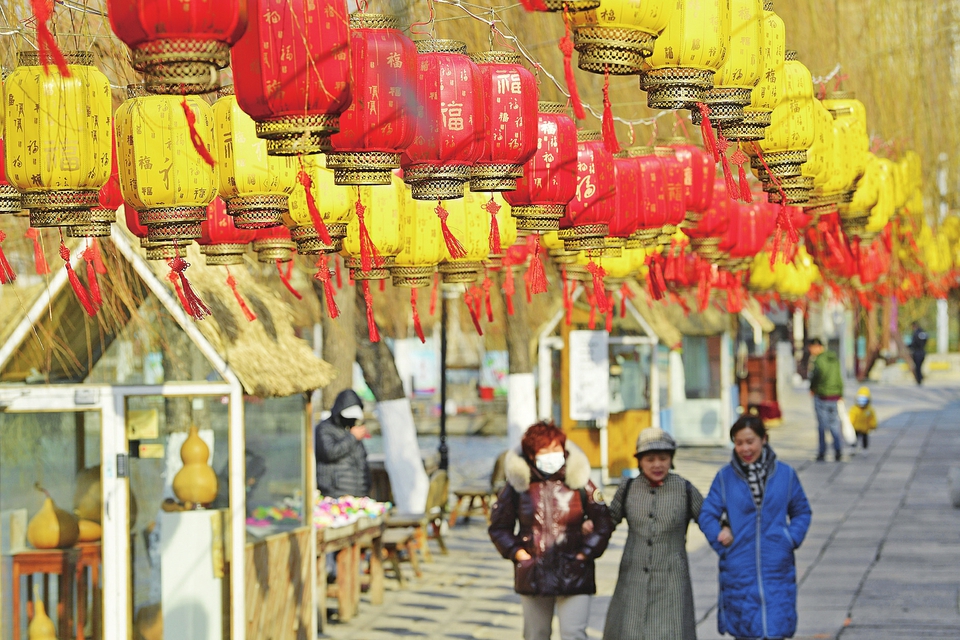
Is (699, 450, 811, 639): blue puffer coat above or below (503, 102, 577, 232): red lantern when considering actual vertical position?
below

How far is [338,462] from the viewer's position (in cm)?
1304

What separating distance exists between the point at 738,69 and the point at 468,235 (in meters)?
2.28

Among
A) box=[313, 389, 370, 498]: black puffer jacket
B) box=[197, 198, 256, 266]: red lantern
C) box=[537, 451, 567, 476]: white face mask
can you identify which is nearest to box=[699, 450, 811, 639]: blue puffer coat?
box=[537, 451, 567, 476]: white face mask

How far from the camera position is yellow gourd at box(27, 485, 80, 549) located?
8922mm

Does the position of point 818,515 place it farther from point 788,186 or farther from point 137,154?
point 137,154

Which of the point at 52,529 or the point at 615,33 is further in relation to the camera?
the point at 52,529

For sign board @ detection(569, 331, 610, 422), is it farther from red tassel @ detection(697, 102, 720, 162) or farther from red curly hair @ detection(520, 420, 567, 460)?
red tassel @ detection(697, 102, 720, 162)

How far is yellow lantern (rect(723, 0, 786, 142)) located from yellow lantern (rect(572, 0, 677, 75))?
1.27 meters

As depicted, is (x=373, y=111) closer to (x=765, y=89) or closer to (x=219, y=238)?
(x=765, y=89)

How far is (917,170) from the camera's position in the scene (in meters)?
12.3

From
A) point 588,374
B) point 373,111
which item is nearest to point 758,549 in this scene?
point 373,111

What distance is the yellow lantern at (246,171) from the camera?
566 centimetres

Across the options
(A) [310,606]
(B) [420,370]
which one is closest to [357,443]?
(A) [310,606]

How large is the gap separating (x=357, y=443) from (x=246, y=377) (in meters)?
4.20
